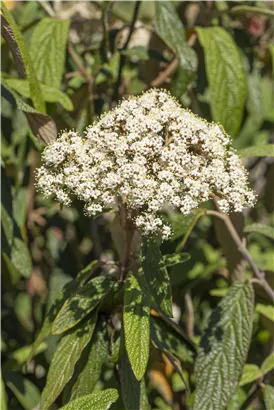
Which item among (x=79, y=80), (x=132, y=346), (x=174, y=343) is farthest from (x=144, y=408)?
(x=79, y=80)

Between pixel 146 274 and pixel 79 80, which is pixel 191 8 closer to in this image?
pixel 79 80

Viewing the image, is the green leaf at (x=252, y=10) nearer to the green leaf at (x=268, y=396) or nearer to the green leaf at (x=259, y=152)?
the green leaf at (x=259, y=152)

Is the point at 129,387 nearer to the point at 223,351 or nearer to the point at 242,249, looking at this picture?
the point at 223,351

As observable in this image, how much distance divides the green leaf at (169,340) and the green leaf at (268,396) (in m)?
0.19

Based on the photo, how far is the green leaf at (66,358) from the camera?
126cm

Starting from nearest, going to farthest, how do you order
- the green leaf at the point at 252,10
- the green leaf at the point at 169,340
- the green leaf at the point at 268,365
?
1. the green leaf at the point at 169,340
2. the green leaf at the point at 268,365
3. the green leaf at the point at 252,10

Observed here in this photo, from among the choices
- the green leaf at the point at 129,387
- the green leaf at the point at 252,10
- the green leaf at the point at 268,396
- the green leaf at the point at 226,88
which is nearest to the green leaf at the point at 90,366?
the green leaf at the point at 129,387

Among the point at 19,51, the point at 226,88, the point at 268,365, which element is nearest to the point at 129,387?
→ the point at 268,365

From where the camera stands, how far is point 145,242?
1.23 m

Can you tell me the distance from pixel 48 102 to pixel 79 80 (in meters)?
0.31

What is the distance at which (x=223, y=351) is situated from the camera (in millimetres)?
1446

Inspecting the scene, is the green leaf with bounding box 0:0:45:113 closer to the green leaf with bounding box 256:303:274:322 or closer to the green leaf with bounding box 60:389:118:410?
the green leaf with bounding box 60:389:118:410

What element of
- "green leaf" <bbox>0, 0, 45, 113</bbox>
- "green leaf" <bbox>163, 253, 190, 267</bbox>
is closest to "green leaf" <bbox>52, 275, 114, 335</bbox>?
"green leaf" <bbox>163, 253, 190, 267</bbox>

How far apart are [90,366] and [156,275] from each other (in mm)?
265
